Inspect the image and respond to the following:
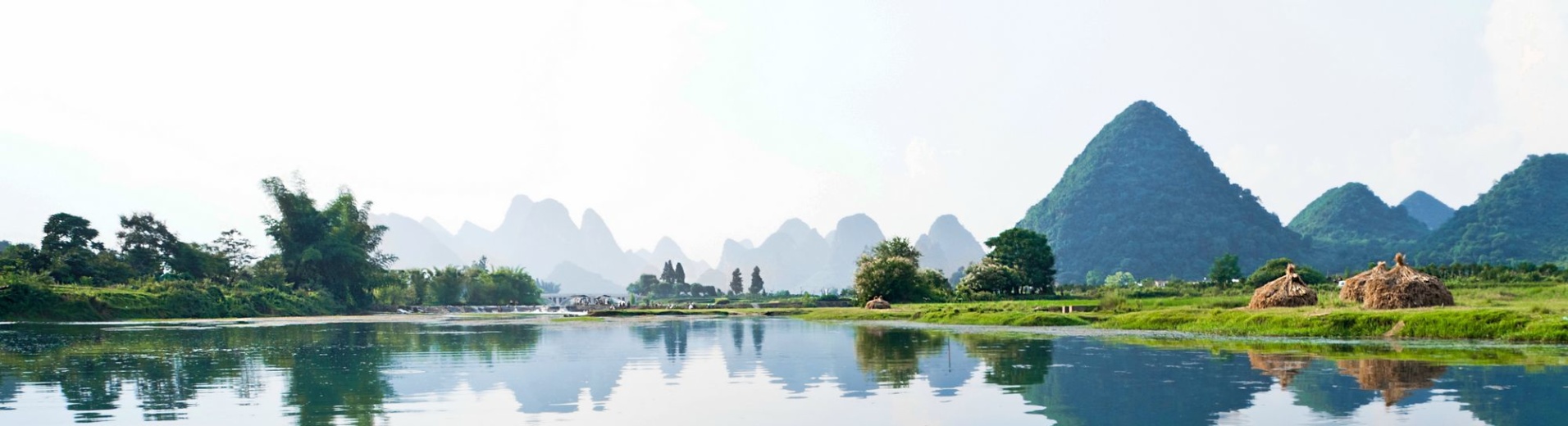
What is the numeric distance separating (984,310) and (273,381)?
133 feet

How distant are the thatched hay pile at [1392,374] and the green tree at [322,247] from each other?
92.1m

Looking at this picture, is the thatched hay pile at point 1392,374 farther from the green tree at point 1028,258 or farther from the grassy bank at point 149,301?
the grassy bank at point 149,301

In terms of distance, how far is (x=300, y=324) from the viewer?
204ft

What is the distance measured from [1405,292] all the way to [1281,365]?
1689cm

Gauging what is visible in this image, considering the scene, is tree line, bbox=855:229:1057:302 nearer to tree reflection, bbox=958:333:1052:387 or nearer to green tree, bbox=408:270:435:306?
tree reflection, bbox=958:333:1052:387

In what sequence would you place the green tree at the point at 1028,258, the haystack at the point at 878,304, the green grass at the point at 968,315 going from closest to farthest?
1. the green grass at the point at 968,315
2. the haystack at the point at 878,304
3. the green tree at the point at 1028,258

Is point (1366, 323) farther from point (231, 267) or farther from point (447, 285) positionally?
point (447, 285)

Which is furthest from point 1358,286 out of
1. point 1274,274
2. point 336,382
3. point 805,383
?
point 1274,274

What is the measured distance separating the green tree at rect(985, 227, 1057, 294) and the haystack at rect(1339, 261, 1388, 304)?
44.1 m

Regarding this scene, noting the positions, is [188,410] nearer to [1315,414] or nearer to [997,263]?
[1315,414]

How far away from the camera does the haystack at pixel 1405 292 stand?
3594 cm

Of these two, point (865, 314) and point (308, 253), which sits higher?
point (308, 253)

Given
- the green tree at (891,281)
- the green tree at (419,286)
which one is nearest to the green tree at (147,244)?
the green tree at (419,286)

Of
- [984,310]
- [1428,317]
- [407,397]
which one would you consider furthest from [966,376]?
[984,310]
